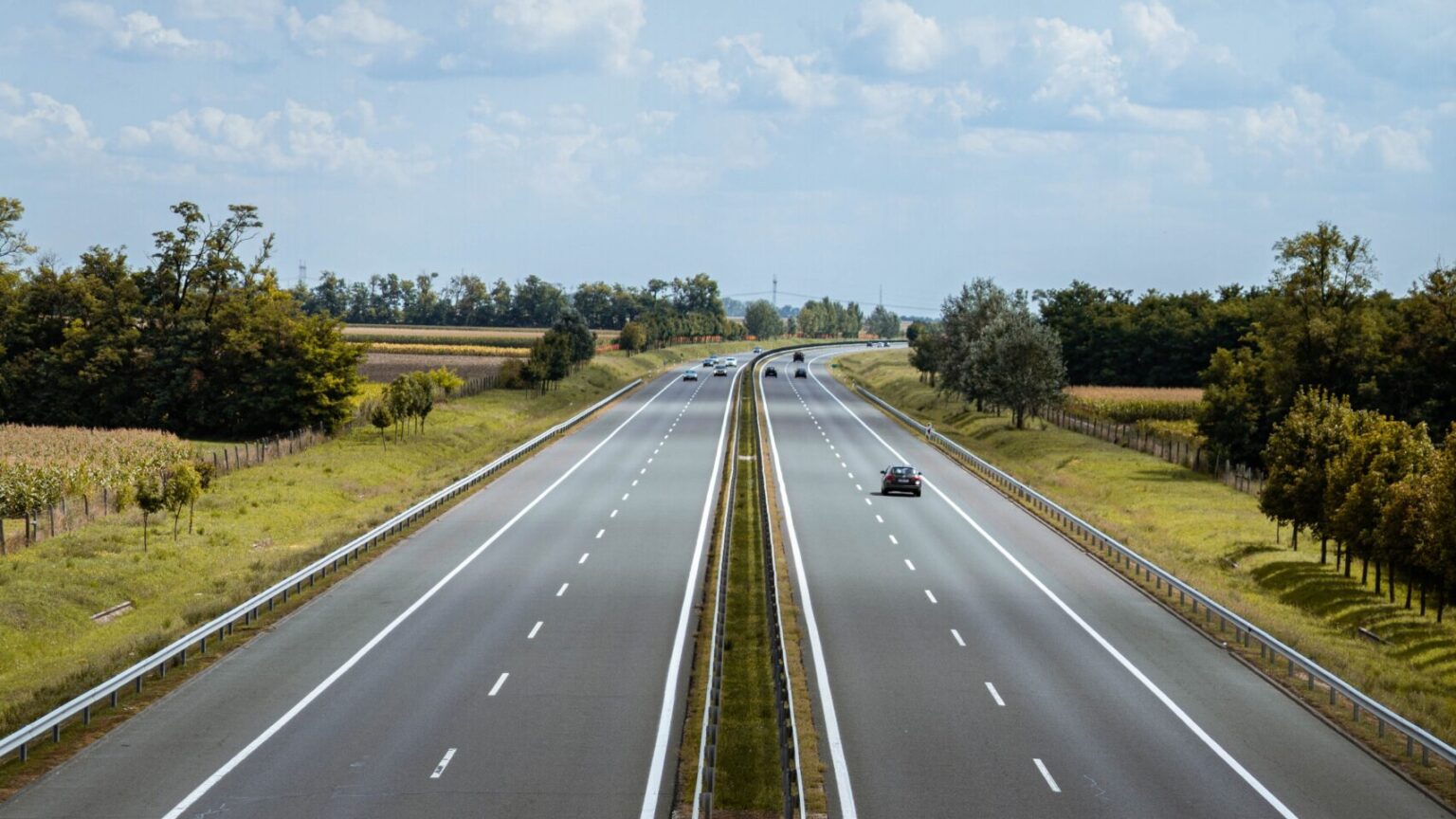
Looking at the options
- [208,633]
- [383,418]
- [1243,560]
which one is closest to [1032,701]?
[208,633]

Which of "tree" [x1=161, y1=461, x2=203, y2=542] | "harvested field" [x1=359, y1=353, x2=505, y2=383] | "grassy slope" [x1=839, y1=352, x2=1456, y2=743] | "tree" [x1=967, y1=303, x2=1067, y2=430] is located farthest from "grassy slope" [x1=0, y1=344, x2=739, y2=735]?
"harvested field" [x1=359, y1=353, x2=505, y2=383]

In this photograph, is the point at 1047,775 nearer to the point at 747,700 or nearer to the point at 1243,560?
the point at 747,700

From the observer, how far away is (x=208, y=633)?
87.0ft

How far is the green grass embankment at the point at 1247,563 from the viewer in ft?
91.1

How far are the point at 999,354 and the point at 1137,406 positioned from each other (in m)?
17.0

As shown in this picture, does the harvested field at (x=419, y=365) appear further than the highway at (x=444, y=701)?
Yes

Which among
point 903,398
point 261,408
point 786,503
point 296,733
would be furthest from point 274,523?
point 903,398

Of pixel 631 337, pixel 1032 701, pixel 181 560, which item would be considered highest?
pixel 631 337

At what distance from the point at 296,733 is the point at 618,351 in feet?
539

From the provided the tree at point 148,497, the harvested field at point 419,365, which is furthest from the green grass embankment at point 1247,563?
the harvested field at point 419,365

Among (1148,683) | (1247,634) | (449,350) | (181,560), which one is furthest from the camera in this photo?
(449,350)

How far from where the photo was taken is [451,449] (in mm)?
72625

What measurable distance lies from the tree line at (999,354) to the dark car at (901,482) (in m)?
30.7

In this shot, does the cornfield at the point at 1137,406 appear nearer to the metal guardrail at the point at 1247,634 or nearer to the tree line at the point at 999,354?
the tree line at the point at 999,354
